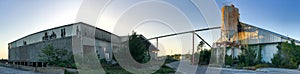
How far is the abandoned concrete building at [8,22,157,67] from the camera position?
24.3m

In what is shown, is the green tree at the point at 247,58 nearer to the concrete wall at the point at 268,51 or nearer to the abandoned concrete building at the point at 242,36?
the abandoned concrete building at the point at 242,36

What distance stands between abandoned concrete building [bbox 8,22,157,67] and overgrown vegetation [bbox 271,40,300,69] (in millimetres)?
15452

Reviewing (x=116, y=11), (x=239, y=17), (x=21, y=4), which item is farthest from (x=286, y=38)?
(x=21, y=4)

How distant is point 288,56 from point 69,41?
20721 mm

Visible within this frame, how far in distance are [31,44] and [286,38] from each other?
29103mm

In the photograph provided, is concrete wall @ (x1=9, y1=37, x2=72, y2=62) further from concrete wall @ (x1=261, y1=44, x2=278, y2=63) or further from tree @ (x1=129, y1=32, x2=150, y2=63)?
concrete wall @ (x1=261, y1=44, x2=278, y2=63)

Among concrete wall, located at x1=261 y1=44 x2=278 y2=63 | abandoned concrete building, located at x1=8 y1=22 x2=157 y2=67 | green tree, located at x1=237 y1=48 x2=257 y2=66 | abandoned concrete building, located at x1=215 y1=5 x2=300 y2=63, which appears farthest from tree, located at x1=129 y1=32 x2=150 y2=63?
concrete wall, located at x1=261 y1=44 x2=278 y2=63

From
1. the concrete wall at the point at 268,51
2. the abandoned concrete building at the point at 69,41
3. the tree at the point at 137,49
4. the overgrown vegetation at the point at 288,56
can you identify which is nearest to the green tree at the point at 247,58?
the concrete wall at the point at 268,51

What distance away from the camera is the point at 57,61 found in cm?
1792

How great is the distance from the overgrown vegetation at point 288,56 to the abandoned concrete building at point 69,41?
50.7ft

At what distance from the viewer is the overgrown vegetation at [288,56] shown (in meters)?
23.7

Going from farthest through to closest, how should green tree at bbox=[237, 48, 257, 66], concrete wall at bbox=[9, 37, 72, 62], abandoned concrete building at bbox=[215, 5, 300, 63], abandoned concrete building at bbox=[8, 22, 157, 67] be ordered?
abandoned concrete building at bbox=[215, 5, 300, 63] < green tree at bbox=[237, 48, 257, 66] < concrete wall at bbox=[9, 37, 72, 62] < abandoned concrete building at bbox=[8, 22, 157, 67]

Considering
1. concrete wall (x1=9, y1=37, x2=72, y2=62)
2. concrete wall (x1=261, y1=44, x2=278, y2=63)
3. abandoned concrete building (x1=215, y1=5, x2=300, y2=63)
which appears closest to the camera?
concrete wall (x1=9, y1=37, x2=72, y2=62)

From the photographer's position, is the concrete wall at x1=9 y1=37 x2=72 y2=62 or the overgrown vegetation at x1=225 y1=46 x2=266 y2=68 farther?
the overgrown vegetation at x1=225 y1=46 x2=266 y2=68
